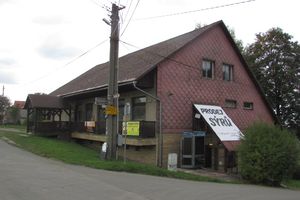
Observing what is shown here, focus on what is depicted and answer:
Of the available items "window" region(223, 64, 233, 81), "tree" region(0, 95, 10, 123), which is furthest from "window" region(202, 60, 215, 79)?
"tree" region(0, 95, 10, 123)

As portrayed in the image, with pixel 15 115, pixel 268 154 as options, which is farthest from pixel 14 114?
pixel 268 154

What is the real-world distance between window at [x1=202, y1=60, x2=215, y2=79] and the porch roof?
12.7 m

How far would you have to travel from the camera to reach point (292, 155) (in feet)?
62.3

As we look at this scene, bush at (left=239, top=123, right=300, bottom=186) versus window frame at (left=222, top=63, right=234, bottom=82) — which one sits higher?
window frame at (left=222, top=63, right=234, bottom=82)

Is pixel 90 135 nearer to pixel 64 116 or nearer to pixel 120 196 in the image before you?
pixel 64 116

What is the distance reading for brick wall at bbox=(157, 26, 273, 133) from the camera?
77.4ft

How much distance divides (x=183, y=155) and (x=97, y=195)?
12.8 metres

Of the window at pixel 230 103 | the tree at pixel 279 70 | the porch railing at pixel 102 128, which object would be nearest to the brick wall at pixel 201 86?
the window at pixel 230 103

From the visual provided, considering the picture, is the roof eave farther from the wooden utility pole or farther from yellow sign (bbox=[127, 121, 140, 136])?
the wooden utility pole

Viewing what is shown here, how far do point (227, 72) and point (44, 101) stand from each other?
14273 millimetres

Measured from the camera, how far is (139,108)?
24.9m

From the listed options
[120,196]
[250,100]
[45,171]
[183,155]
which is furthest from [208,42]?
[120,196]

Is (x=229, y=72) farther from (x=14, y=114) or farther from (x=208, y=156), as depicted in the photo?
(x=14, y=114)

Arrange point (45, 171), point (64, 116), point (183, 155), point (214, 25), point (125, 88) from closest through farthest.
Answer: point (45, 171)
point (183, 155)
point (125, 88)
point (214, 25)
point (64, 116)
